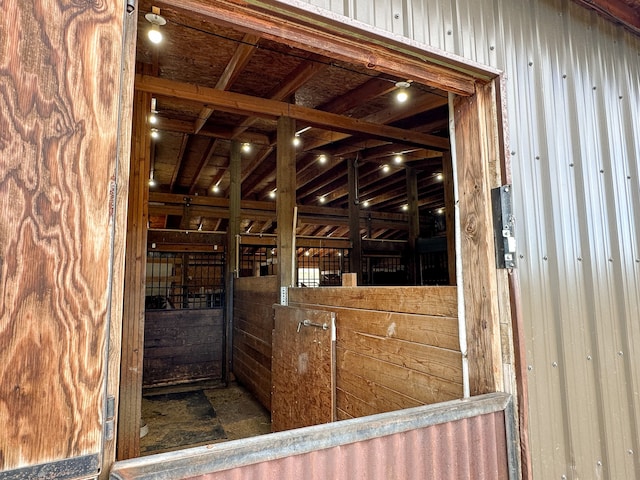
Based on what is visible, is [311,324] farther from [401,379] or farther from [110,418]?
[110,418]

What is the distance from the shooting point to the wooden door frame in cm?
114

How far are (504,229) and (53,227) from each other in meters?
1.32

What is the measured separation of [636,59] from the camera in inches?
81.0

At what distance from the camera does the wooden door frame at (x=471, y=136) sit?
114 cm

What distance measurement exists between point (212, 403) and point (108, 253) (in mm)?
4187

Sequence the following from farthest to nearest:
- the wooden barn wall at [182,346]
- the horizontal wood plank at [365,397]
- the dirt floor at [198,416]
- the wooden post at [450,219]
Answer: the wooden barn wall at [182,346], the wooden post at [450,219], the dirt floor at [198,416], the horizontal wood plank at [365,397]

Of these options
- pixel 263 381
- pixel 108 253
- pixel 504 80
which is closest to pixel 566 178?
pixel 504 80

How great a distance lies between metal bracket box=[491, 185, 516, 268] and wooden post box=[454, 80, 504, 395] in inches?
0.8

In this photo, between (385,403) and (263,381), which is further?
(263,381)

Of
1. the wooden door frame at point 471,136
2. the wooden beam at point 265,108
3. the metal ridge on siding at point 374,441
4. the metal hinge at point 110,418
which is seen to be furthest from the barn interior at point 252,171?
the metal hinge at point 110,418

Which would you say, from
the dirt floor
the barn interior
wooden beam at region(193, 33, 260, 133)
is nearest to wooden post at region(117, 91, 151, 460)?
the barn interior

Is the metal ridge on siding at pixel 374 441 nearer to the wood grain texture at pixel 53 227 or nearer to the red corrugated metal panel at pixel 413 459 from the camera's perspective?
the red corrugated metal panel at pixel 413 459

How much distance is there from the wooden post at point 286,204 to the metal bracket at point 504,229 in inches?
92.3

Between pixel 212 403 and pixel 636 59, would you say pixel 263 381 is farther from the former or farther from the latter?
pixel 636 59
